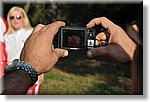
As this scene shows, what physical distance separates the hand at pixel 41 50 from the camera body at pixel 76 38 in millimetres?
121

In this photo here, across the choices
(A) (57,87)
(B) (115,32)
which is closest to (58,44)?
(B) (115,32)

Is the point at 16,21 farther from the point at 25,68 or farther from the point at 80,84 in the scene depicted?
the point at 25,68

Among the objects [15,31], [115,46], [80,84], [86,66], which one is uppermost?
→ [15,31]

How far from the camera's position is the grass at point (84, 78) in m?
2.35

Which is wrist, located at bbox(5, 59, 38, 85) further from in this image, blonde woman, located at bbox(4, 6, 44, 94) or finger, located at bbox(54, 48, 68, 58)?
blonde woman, located at bbox(4, 6, 44, 94)

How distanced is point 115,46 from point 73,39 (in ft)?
1.02

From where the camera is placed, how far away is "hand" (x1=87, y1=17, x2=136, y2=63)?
1.58m

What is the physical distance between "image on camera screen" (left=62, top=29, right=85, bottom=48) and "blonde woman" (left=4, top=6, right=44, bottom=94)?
1.64 ft

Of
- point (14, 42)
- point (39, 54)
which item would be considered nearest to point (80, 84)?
point (14, 42)

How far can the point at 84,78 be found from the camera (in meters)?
2.57

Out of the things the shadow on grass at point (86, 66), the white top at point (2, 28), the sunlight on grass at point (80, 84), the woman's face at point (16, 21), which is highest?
the woman's face at point (16, 21)

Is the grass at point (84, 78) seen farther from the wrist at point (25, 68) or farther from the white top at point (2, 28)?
the wrist at point (25, 68)

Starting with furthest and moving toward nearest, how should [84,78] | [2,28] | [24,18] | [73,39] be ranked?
[84,78]
[24,18]
[2,28]
[73,39]

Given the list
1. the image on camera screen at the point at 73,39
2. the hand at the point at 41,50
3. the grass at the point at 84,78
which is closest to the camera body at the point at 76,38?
the image on camera screen at the point at 73,39
